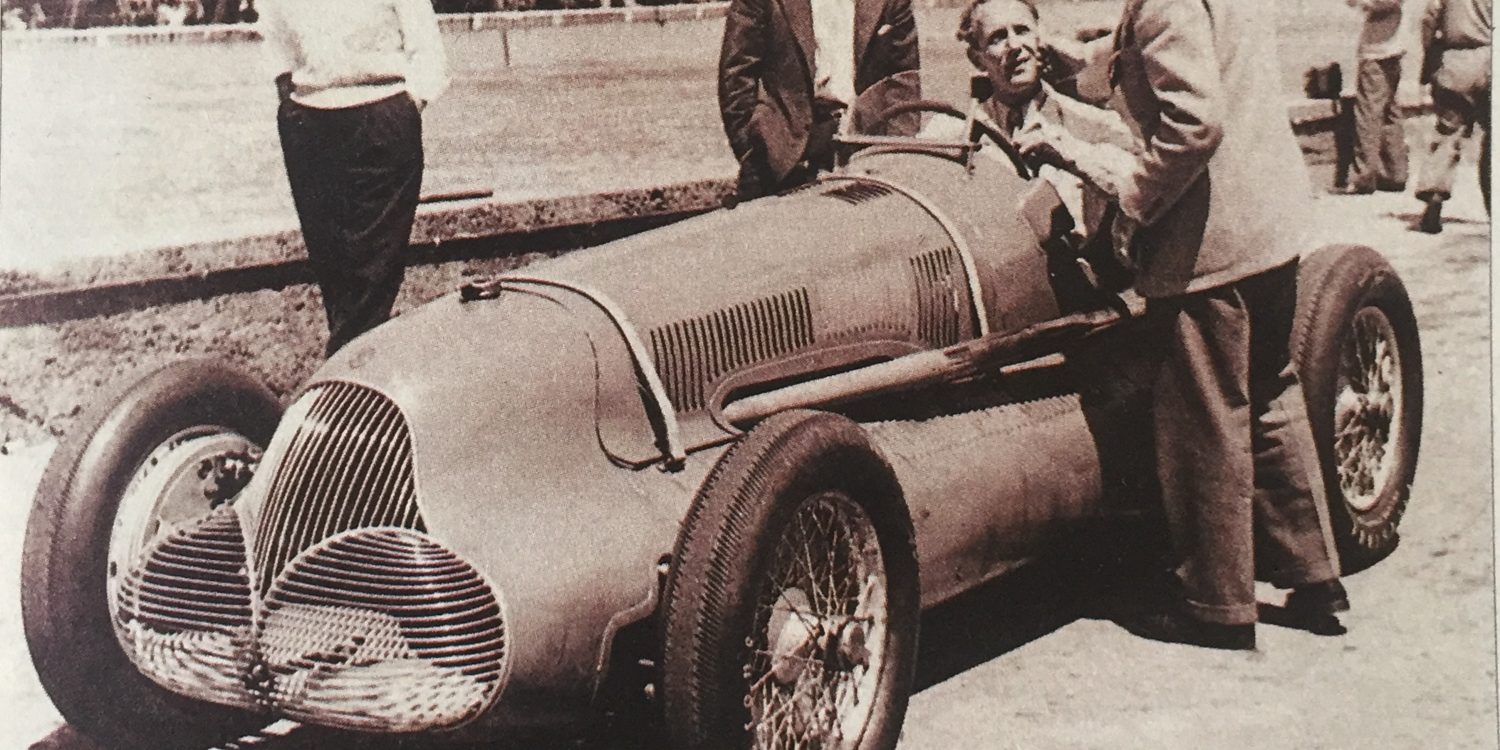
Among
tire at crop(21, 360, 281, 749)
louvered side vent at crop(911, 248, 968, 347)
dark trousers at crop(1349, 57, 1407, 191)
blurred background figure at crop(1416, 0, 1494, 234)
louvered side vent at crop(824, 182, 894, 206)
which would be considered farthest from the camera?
dark trousers at crop(1349, 57, 1407, 191)

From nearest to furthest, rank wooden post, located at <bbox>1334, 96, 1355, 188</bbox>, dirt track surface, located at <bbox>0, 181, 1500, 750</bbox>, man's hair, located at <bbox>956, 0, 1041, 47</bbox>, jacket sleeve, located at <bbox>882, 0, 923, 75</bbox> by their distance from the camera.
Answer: dirt track surface, located at <bbox>0, 181, 1500, 750</bbox> < man's hair, located at <bbox>956, 0, 1041, 47</bbox> < jacket sleeve, located at <bbox>882, 0, 923, 75</bbox> < wooden post, located at <bbox>1334, 96, 1355, 188</bbox>

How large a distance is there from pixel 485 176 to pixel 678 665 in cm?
802

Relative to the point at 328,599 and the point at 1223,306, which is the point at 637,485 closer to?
the point at 328,599

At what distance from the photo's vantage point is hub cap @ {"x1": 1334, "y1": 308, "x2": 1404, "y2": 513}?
482 centimetres

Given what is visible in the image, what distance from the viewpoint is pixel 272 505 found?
3303 millimetres

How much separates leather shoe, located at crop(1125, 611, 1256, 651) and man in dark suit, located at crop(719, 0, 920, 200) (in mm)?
2227

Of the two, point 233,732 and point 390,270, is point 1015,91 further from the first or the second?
point 233,732

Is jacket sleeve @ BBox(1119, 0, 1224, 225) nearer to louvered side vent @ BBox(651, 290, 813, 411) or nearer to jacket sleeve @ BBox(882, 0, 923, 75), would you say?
louvered side vent @ BBox(651, 290, 813, 411)

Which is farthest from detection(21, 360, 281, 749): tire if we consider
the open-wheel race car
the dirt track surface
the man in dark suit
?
the man in dark suit

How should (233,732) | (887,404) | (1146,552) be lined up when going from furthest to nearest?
(1146,552), (887,404), (233,732)

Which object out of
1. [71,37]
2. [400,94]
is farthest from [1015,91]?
[71,37]

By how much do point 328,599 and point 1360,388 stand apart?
128 inches

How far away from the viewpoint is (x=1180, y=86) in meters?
3.96

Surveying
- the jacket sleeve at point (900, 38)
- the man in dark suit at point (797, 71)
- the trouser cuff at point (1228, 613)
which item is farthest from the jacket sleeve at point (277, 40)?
the trouser cuff at point (1228, 613)
